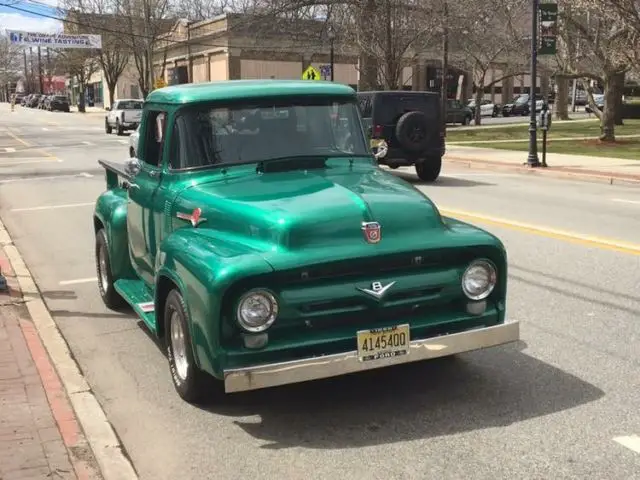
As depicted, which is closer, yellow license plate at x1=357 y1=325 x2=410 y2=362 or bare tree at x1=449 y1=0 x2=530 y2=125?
yellow license plate at x1=357 y1=325 x2=410 y2=362

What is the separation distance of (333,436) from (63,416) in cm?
161

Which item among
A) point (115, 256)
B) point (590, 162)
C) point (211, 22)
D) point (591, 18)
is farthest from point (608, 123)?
point (211, 22)

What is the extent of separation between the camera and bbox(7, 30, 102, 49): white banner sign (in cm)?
6219

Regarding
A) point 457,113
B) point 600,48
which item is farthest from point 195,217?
point 457,113

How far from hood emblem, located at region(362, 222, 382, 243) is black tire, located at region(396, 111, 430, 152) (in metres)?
12.1

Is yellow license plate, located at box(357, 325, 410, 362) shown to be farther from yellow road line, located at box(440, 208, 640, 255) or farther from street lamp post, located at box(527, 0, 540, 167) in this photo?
street lamp post, located at box(527, 0, 540, 167)

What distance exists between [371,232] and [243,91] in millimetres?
1644

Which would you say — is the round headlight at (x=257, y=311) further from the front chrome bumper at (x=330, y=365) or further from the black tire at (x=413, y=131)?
the black tire at (x=413, y=131)

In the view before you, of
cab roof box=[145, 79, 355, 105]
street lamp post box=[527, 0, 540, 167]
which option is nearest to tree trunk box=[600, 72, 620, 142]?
street lamp post box=[527, 0, 540, 167]

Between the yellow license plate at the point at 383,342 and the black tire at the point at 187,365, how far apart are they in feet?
3.31

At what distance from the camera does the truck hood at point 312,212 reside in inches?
166

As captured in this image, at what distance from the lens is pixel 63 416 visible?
14.6ft

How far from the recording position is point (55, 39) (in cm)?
6412

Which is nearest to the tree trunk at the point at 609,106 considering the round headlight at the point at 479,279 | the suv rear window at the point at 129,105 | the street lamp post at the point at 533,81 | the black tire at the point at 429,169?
the street lamp post at the point at 533,81
